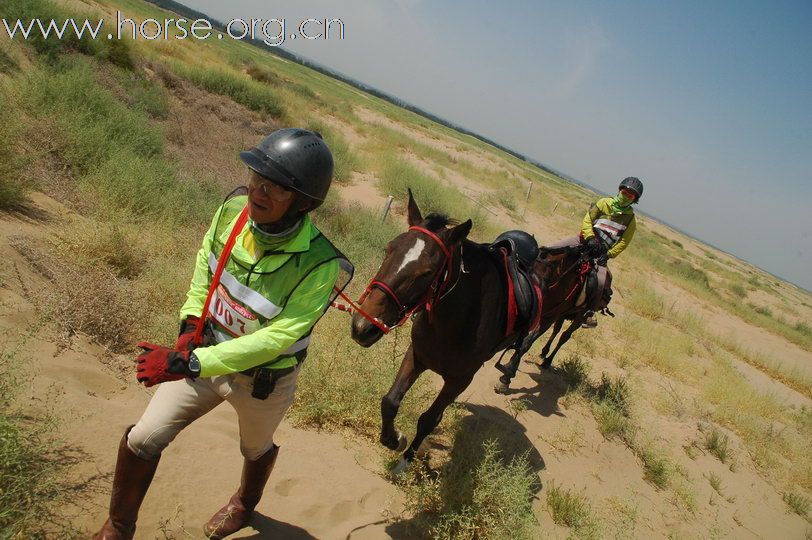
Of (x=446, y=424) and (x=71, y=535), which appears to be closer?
(x=71, y=535)

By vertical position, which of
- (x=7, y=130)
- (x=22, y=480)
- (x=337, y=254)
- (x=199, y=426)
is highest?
(x=337, y=254)

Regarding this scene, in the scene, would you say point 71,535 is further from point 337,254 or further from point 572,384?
point 572,384

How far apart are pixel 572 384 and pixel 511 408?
1630 mm

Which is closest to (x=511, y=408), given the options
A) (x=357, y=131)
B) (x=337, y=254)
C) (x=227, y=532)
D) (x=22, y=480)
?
(x=227, y=532)

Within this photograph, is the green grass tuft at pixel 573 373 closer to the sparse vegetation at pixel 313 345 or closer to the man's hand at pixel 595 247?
the sparse vegetation at pixel 313 345

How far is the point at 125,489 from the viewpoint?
6.59 feet

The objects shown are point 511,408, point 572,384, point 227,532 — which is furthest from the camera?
point 572,384

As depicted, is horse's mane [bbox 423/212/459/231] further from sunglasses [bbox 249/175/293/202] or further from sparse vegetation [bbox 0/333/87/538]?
sparse vegetation [bbox 0/333/87/538]

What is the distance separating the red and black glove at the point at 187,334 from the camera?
2057 mm

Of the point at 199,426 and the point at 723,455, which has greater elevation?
the point at 723,455

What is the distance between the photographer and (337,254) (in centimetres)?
207

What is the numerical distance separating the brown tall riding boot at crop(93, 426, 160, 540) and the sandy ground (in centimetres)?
45

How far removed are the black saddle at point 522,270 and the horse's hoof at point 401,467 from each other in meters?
1.61

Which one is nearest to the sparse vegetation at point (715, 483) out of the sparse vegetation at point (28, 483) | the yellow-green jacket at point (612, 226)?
the yellow-green jacket at point (612, 226)
